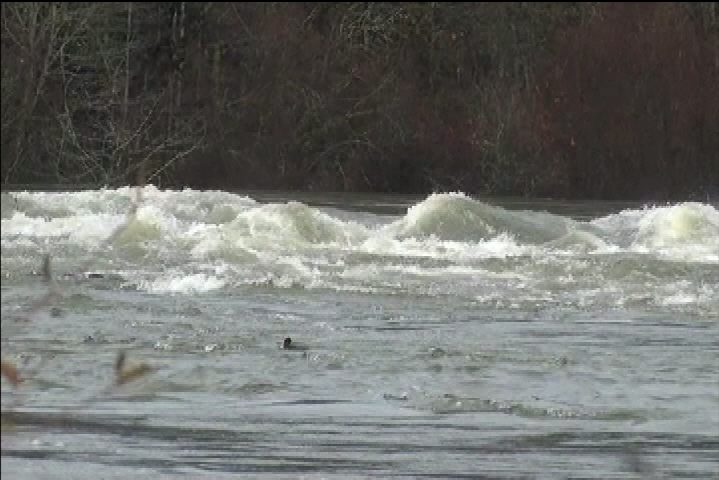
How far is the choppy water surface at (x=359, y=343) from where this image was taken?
28.8 ft

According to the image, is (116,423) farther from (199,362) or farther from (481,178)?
(481,178)

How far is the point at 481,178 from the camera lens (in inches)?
1576

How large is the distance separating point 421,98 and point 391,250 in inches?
887

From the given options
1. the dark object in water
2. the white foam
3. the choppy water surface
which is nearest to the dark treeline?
the choppy water surface

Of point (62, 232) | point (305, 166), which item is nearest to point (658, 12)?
point (305, 166)

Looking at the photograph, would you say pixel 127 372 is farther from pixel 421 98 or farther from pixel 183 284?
pixel 421 98

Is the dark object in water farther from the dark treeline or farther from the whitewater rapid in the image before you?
the dark treeline

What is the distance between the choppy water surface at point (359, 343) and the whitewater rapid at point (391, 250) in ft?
0.17

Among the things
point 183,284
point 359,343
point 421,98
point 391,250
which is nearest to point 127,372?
point 359,343

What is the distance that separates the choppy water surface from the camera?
28.8 feet

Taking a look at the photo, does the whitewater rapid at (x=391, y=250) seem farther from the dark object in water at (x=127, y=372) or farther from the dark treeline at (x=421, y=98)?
the dark treeline at (x=421, y=98)

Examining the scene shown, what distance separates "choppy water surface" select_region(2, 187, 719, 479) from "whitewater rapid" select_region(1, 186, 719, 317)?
51mm

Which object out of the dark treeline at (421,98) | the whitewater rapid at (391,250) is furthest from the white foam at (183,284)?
the dark treeline at (421,98)

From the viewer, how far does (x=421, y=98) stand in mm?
44062
